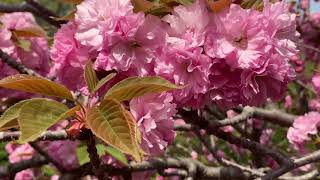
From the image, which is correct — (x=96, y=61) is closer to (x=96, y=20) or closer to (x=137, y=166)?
(x=96, y=20)

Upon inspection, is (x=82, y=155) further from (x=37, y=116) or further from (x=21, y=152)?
(x=21, y=152)

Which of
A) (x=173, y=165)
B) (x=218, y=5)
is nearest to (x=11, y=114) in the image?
(x=218, y=5)

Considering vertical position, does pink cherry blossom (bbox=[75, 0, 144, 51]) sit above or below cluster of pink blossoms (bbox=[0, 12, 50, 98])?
above

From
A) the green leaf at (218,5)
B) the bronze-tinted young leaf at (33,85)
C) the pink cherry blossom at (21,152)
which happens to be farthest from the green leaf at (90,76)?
the pink cherry blossom at (21,152)

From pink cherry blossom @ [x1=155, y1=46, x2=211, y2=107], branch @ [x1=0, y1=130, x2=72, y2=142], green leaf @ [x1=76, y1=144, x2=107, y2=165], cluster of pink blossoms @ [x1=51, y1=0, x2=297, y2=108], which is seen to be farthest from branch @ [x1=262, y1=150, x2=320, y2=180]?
green leaf @ [x1=76, y1=144, x2=107, y2=165]

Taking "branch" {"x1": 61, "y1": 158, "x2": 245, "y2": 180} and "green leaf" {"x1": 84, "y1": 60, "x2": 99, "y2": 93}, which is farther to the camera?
"branch" {"x1": 61, "y1": 158, "x2": 245, "y2": 180}

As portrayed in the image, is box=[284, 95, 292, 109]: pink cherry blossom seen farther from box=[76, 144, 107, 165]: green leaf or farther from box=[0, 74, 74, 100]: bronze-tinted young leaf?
box=[0, 74, 74, 100]: bronze-tinted young leaf
